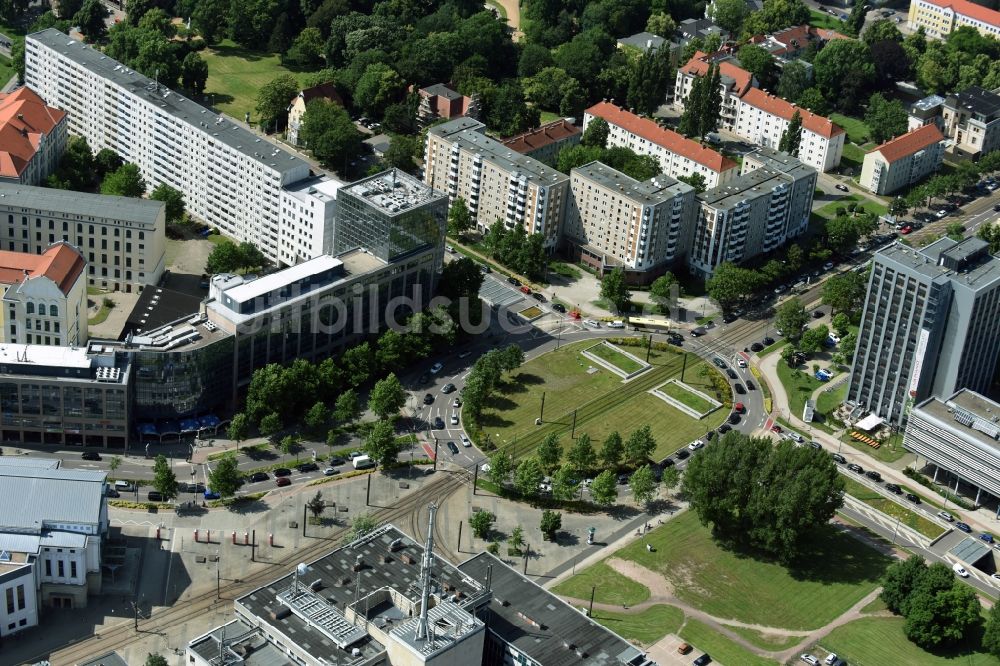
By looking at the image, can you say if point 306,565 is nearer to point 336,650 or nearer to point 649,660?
point 336,650

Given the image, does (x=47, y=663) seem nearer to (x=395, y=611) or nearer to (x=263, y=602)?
(x=263, y=602)

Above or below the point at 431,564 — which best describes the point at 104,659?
below

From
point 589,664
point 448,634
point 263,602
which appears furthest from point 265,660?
point 589,664

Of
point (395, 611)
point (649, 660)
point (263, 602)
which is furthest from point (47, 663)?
point (649, 660)

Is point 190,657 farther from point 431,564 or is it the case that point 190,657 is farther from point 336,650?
point 431,564

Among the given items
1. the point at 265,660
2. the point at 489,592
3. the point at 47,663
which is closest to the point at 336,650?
the point at 265,660
